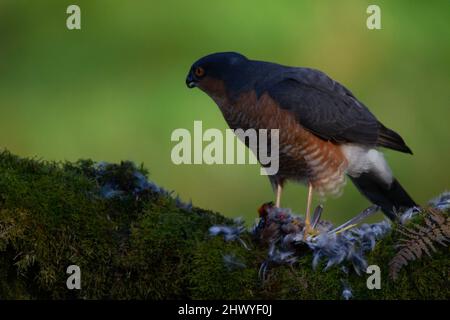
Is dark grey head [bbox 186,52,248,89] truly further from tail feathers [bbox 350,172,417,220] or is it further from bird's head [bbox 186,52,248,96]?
tail feathers [bbox 350,172,417,220]

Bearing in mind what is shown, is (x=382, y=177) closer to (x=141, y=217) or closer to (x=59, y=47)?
(x=141, y=217)

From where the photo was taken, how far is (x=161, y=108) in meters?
7.00

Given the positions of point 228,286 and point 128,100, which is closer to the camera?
point 228,286

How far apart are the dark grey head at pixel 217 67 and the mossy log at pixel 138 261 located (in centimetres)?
165

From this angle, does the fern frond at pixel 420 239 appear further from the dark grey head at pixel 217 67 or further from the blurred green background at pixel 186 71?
the blurred green background at pixel 186 71

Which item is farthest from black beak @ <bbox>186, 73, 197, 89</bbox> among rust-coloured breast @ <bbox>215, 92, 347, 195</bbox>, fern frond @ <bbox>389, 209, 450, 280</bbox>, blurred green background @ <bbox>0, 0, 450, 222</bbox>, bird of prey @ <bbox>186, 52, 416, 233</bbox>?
fern frond @ <bbox>389, 209, 450, 280</bbox>

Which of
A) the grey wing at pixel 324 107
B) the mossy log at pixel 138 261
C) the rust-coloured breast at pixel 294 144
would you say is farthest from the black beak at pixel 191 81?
the mossy log at pixel 138 261

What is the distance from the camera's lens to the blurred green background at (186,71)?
688 centimetres

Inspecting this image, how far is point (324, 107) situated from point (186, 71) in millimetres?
2513

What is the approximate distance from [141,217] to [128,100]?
377 centimetres

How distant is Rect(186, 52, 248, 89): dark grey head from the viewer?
491 cm
